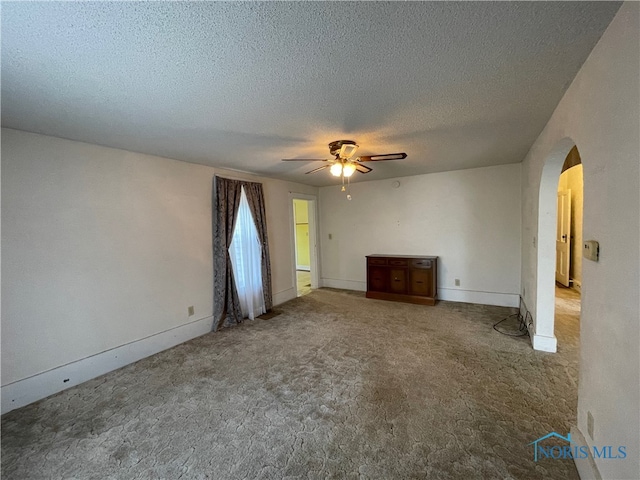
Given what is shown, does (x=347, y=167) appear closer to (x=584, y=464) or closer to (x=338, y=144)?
(x=338, y=144)

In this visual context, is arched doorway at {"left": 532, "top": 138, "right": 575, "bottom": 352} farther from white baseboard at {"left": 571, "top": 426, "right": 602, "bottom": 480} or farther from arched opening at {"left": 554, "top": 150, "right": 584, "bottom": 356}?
arched opening at {"left": 554, "top": 150, "right": 584, "bottom": 356}

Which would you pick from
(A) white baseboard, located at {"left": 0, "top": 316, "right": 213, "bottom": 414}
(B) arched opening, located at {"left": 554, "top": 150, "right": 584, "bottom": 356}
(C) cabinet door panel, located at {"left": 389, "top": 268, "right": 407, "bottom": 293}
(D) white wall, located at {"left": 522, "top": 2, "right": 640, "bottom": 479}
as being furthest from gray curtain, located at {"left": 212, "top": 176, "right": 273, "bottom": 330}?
(B) arched opening, located at {"left": 554, "top": 150, "right": 584, "bottom": 356}

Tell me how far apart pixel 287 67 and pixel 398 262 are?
12.4ft

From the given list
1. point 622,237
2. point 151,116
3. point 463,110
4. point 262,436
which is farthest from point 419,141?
point 262,436

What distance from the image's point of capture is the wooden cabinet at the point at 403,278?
14.4ft

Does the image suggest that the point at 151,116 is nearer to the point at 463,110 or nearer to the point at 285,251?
the point at 463,110

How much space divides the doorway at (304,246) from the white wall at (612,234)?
4.10 meters

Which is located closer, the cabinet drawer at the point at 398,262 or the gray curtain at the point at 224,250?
the gray curtain at the point at 224,250

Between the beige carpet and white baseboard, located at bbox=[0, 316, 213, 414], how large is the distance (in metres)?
0.11

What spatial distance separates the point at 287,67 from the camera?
1434 millimetres

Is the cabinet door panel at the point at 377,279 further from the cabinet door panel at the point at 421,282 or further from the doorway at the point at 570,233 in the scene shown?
the doorway at the point at 570,233

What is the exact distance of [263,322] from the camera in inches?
152

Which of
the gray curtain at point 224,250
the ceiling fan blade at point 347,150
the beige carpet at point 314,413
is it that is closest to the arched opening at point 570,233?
the beige carpet at point 314,413

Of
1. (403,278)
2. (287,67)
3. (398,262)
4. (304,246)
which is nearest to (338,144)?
(287,67)
